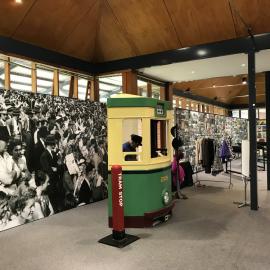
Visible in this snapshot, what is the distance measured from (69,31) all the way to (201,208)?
4579mm

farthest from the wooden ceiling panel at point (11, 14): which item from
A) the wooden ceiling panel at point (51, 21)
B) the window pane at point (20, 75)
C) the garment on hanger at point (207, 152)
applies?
the garment on hanger at point (207, 152)

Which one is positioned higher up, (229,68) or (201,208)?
(229,68)

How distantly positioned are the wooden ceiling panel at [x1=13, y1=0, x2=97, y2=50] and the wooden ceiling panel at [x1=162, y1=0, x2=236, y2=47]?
1752mm

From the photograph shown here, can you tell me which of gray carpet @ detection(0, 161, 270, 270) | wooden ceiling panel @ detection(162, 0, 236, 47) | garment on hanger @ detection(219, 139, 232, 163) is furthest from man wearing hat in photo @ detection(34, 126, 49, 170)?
garment on hanger @ detection(219, 139, 232, 163)

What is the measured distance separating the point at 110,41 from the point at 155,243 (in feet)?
15.7

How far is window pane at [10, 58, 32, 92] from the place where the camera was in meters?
6.07

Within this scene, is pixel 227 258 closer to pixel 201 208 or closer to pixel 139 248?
pixel 139 248

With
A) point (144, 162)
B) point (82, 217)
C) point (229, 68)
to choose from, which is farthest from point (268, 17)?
point (82, 217)

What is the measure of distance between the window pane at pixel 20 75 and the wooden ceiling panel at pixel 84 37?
0.94 meters

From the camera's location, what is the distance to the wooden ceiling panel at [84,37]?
6521 millimetres

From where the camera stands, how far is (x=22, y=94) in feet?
17.9

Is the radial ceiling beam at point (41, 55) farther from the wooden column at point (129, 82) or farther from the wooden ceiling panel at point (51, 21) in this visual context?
the wooden column at point (129, 82)

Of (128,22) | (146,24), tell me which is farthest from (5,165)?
(146,24)

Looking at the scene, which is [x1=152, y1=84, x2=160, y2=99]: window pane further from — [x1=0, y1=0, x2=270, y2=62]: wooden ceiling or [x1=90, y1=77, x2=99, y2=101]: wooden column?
[x1=0, y1=0, x2=270, y2=62]: wooden ceiling
